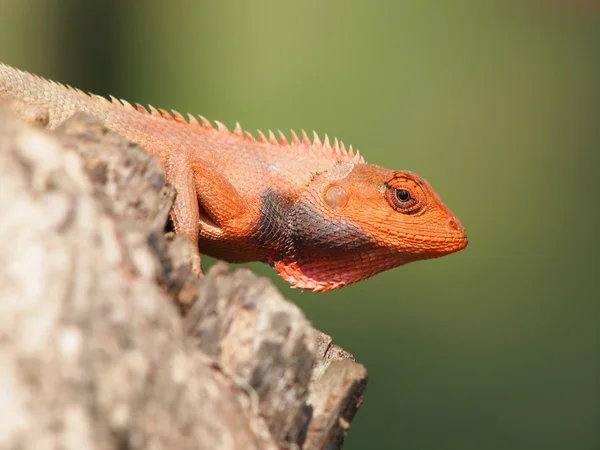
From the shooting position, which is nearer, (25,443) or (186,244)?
(25,443)

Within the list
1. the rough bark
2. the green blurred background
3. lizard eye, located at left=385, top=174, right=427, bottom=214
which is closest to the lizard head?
lizard eye, located at left=385, top=174, right=427, bottom=214

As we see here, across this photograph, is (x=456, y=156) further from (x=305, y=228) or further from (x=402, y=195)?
(x=305, y=228)

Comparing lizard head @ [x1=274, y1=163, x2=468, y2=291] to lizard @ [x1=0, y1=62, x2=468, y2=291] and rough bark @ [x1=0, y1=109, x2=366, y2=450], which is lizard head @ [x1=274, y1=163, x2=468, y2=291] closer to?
lizard @ [x1=0, y1=62, x2=468, y2=291]

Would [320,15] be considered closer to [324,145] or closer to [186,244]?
[324,145]

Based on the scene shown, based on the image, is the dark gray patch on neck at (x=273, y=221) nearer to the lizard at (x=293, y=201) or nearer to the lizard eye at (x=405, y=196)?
the lizard at (x=293, y=201)

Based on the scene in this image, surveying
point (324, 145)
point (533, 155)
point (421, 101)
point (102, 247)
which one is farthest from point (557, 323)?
point (102, 247)

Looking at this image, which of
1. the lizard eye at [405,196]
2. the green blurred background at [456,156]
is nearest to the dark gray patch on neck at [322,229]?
the lizard eye at [405,196]

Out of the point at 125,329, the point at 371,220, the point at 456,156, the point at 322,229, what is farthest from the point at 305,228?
the point at 456,156
